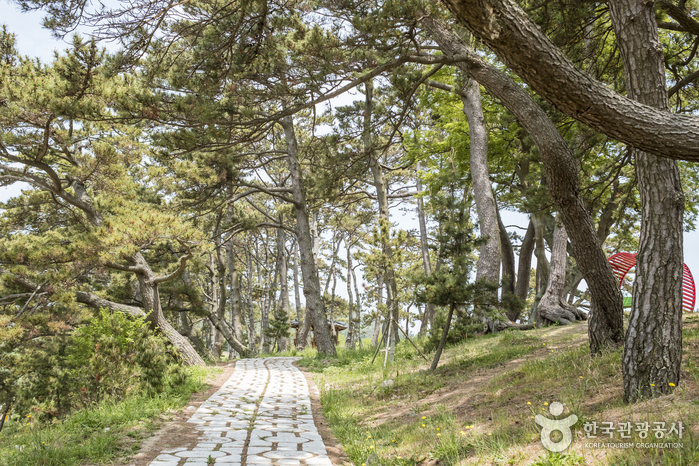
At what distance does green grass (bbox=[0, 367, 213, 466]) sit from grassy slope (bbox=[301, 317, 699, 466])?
2.43 metres

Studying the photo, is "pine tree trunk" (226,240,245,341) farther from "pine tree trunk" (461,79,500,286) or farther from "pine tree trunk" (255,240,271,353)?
"pine tree trunk" (461,79,500,286)

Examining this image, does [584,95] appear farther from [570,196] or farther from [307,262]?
[307,262]

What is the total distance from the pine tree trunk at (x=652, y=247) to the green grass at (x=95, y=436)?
526 cm

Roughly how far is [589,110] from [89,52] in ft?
24.8

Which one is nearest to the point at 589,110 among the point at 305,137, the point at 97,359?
the point at 97,359

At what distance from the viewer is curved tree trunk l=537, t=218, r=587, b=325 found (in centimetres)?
1175

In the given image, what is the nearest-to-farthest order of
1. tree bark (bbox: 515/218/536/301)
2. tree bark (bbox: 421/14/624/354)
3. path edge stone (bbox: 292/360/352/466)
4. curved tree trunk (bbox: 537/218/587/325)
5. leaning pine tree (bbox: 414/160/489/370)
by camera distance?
1. path edge stone (bbox: 292/360/352/466)
2. tree bark (bbox: 421/14/624/354)
3. leaning pine tree (bbox: 414/160/489/370)
4. curved tree trunk (bbox: 537/218/587/325)
5. tree bark (bbox: 515/218/536/301)

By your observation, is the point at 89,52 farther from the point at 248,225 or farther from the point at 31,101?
the point at 248,225

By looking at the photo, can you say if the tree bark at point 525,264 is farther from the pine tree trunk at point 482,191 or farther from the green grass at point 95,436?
the green grass at point 95,436

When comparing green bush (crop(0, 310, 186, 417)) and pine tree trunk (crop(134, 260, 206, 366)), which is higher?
pine tree trunk (crop(134, 260, 206, 366))

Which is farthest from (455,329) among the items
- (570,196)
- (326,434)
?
(570,196)

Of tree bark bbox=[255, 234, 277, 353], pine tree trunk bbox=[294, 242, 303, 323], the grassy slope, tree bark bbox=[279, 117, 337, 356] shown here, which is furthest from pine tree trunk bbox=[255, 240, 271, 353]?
the grassy slope

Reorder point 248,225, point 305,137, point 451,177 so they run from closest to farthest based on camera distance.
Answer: point 451,177
point 248,225
point 305,137

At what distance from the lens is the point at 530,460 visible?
3305 mm
